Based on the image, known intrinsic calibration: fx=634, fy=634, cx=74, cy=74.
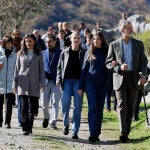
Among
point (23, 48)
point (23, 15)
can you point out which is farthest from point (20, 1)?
point (23, 48)

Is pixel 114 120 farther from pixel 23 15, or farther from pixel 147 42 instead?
pixel 23 15

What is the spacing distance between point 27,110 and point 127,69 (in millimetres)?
2240

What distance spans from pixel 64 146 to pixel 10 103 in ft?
9.20

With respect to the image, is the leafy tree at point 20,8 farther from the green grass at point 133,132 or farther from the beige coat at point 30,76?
the beige coat at point 30,76

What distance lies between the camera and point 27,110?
12.5 m

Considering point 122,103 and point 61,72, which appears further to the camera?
point 61,72

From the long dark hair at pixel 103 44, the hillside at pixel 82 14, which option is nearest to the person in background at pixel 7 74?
the long dark hair at pixel 103 44

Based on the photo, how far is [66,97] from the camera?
12.5m

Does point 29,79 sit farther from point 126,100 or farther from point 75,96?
point 126,100

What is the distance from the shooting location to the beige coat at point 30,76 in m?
12.5

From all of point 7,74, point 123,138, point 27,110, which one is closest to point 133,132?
point 123,138

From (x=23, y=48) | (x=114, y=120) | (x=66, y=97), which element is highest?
(x=23, y=48)

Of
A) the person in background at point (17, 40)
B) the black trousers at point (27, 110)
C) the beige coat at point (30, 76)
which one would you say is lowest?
the black trousers at point (27, 110)

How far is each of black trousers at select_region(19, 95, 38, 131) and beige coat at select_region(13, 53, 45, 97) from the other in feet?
0.42
